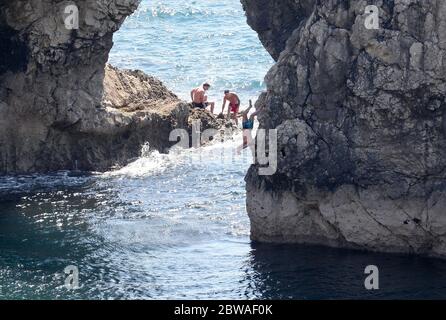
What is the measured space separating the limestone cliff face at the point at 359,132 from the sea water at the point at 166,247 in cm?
69

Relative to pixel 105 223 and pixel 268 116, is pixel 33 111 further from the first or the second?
pixel 268 116

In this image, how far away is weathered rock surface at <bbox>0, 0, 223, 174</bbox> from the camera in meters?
33.0

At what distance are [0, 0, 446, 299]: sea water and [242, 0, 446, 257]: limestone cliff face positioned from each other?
2.25 ft

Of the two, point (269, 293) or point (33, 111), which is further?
point (33, 111)

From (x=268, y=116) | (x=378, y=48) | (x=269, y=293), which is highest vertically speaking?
(x=378, y=48)

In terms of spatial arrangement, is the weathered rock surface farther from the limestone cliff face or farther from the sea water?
the limestone cliff face

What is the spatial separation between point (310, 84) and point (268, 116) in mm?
1323

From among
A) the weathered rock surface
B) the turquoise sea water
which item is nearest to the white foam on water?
the weathered rock surface

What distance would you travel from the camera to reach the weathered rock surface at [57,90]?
33.0m

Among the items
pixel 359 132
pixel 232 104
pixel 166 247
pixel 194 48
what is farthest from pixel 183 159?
pixel 194 48

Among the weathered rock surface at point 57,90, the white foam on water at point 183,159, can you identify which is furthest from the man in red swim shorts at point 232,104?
the weathered rock surface at point 57,90

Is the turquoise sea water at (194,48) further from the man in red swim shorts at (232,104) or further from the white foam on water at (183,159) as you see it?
the white foam on water at (183,159)

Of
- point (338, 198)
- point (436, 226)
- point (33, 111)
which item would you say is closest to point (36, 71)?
point (33, 111)
